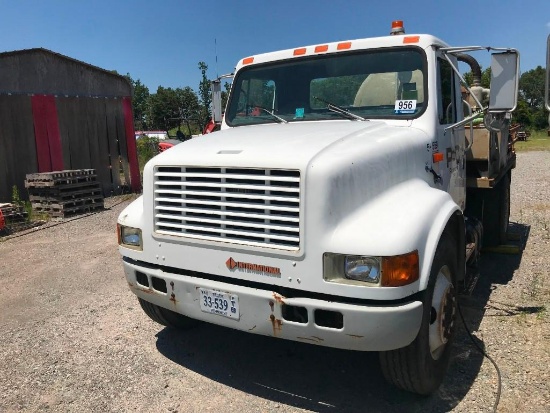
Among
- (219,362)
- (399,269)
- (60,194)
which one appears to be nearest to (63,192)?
(60,194)

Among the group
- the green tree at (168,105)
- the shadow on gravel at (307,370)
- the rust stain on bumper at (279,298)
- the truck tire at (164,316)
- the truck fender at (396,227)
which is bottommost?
the shadow on gravel at (307,370)

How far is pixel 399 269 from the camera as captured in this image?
2.69 meters

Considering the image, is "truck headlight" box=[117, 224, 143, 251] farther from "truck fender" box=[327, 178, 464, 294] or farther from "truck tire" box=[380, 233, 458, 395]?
"truck tire" box=[380, 233, 458, 395]

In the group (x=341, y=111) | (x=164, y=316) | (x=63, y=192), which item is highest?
(x=341, y=111)

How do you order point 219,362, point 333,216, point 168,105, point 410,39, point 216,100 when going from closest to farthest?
point 333,216 → point 219,362 → point 410,39 → point 216,100 → point 168,105

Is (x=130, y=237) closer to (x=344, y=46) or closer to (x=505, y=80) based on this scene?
(x=344, y=46)

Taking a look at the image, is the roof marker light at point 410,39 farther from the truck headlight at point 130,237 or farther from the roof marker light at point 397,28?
the truck headlight at point 130,237

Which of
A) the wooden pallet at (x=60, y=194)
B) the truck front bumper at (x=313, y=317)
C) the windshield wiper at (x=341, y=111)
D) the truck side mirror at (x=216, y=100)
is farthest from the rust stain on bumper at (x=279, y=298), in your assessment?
the wooden pallet at (x=60, y=194)

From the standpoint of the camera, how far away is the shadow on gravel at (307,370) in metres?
3.29

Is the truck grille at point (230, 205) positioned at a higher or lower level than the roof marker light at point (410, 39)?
lower

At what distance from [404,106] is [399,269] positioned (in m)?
1.79

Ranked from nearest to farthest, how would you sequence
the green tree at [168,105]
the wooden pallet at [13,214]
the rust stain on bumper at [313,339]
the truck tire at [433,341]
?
the rust stain on bumper at [313,339]
the truck tire at [433,341]
the wooden pallet at [13,214]
the green tree at [168,105]

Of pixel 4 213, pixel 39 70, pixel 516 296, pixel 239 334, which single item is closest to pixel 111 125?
pixel 39 70

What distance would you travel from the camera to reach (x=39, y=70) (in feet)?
39.2
